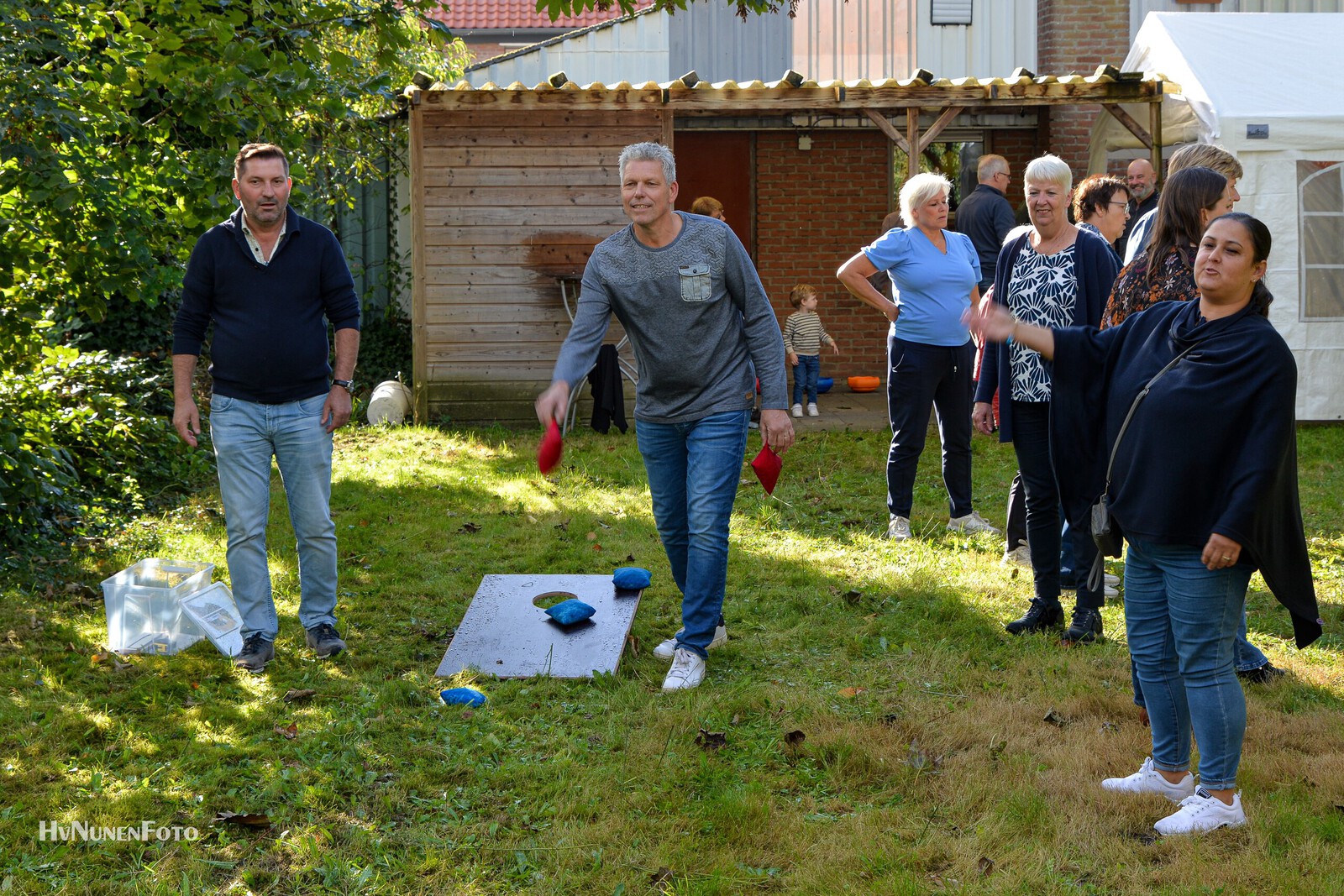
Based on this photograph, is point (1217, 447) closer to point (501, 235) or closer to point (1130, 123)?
point (501, 235)

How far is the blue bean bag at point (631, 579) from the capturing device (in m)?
5.76

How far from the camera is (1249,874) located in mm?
3283

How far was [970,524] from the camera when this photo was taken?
7363 millimetres

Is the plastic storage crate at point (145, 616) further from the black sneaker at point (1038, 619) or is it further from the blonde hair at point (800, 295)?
the blonde hair at point (800, 295)

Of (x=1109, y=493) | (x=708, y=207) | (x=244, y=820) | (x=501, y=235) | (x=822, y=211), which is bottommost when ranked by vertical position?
(x=244, y=820)

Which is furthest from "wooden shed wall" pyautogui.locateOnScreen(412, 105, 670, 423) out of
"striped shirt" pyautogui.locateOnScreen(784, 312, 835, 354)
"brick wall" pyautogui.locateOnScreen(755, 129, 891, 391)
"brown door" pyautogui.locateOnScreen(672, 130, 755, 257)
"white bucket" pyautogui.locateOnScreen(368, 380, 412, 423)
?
"brick wall" pyautogui.locateOnScreen(755, 129, 891, 391)

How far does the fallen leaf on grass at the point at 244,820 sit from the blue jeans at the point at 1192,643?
2.60 metres

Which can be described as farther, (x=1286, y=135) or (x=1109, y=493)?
(x=1286, y=135)

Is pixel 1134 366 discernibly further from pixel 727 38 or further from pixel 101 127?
pixel 727 38

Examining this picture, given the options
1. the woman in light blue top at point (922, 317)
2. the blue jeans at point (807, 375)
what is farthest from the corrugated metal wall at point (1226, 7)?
the woman in light blue top at point (922, 317)

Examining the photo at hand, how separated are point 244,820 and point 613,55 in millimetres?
12660

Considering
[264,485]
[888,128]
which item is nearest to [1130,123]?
[888,128]

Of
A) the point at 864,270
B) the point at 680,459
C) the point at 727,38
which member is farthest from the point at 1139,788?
the point at 727,38

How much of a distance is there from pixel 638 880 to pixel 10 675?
304cm
